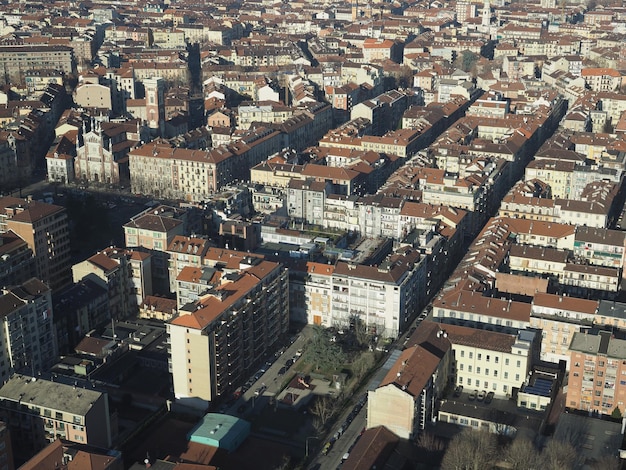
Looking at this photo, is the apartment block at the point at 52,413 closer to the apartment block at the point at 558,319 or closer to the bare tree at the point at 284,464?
the bare tree at the point at 284,464

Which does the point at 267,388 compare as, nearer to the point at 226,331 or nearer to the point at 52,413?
the point at 226,331

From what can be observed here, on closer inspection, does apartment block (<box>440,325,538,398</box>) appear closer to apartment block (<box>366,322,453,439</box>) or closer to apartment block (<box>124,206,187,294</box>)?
apartment block (<box>366,322,453,439</box>)

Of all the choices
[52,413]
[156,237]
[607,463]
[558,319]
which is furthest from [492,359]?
[156,237]

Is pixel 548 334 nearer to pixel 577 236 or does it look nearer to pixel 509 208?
pixel 577 236

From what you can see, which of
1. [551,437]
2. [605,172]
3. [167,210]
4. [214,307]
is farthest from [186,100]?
[551,437]

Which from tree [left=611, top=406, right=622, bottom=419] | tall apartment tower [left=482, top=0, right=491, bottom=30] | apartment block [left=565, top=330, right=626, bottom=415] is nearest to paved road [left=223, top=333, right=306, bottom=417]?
apartment block [left=565, top=330, right=626, bottom=415]

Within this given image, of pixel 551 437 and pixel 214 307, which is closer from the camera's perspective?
pixel 551 437
